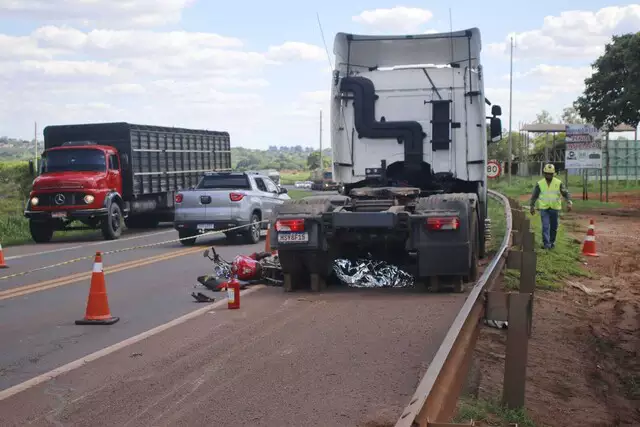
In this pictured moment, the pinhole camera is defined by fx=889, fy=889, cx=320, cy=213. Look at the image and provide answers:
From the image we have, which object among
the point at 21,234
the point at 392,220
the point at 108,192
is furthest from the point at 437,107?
the point at 21,234

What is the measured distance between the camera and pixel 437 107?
44.8 feet

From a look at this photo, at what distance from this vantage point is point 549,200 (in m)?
17.7

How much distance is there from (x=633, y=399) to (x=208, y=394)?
4.22 meters

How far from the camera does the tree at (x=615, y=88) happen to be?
31.3m

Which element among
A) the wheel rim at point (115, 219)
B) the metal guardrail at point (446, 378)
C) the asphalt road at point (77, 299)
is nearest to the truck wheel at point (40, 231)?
the wheel rim at point (115, 219)

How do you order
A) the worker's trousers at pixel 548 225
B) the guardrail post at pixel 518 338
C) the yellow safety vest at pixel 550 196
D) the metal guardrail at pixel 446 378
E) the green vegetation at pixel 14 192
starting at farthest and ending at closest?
the green vegetation at pixel 14 192 < the worker's trousers at pixel 548 225 < the yellow safety vest at pixel 550 196 < the guardrail post at pixel 518 338 < the metal guardrail at pixel 446 378

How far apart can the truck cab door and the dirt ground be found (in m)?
13.8

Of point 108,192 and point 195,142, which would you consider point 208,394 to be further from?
point 195,142

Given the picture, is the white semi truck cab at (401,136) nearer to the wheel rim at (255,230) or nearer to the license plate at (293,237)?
the license plate at (293,237)

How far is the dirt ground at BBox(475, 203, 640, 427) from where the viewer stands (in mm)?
7645

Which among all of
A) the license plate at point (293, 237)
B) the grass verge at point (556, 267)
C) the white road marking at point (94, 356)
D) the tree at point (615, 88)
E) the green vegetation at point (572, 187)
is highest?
the tree at point (615, 88)

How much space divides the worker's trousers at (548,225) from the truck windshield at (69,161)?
41.0ft

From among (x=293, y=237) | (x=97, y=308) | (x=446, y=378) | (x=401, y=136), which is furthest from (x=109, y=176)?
(x=446, y=378)

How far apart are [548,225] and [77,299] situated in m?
9.78
